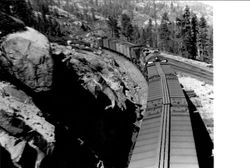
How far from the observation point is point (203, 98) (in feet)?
124

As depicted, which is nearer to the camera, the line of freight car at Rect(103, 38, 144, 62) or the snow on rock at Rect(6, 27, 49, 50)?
the snow on rock at Rect(6, 27, 49, 50)

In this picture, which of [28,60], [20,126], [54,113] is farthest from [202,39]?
[20,126]

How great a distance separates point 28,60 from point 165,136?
530 inches

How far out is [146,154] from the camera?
46.9ft

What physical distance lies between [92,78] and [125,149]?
33.8 feet

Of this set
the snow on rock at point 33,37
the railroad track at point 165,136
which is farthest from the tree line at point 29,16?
the railroad track at point 165,136

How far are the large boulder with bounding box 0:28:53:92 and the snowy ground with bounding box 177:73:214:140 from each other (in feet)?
60.5

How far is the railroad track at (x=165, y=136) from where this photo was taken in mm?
13227

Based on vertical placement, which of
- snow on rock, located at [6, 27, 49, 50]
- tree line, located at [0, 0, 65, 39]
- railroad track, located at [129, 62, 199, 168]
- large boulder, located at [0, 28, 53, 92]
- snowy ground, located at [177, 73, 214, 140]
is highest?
tree line, located at [0, 0, 65, 39]

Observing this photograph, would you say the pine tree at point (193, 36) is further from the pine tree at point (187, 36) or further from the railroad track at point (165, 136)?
the railroad track at point (165, 136)

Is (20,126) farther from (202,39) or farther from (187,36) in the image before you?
(202,39)

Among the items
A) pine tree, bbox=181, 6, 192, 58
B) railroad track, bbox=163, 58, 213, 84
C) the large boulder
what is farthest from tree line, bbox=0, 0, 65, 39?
pine tree, bbox=181, 6, 192, 58

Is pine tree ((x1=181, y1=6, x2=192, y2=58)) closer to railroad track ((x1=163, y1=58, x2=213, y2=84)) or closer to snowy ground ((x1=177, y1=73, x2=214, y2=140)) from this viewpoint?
railroad track ((x1=163, y1=58, x2=213, y2=84))

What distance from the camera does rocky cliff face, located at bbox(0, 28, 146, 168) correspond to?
61.2ft
